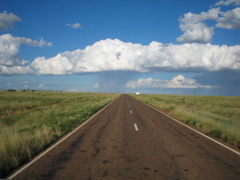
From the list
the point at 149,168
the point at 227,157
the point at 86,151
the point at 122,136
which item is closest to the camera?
the point at 149,168

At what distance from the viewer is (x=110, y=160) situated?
525 centimetres

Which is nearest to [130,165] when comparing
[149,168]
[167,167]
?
[149,168]

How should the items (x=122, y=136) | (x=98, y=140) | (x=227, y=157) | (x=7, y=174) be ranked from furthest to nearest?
(x=122, y=136)
(x=98, y=140)
(x=227, y=157)
(x=7, y=174)

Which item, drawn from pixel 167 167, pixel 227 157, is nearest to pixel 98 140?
pixel 167 167

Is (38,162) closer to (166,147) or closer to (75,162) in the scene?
(75,162)

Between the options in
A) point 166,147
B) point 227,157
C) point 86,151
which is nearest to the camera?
point 227,157

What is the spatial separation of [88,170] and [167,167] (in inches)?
77.6

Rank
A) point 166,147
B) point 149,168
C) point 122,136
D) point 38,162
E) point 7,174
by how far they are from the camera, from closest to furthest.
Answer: point 7,174 → point 149,168 → point 38,162 → point 166,147 → point 122,136

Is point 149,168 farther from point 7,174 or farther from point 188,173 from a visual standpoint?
point 7,174

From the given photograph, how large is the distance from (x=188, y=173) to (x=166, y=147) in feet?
7.17

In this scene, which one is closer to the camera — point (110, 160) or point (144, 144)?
point (110, 160)

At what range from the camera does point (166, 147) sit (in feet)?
21.7

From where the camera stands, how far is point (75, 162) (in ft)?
16.7

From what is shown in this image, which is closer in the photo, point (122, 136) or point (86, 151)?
point (86, 151)
